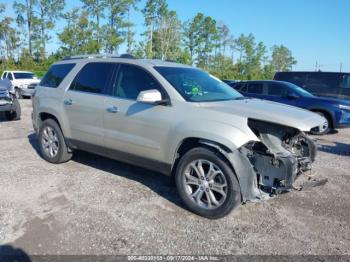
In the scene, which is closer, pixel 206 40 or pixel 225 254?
pixel 225 254

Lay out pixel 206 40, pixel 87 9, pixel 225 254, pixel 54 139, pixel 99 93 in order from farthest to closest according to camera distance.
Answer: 1. pixel 206 40
2. pixel 87 9
3. pixel 54 139
4. pixel 99 93
5. pixel 225 254

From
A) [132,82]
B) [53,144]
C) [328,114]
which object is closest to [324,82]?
[328,114]

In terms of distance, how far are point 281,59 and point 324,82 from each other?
58277 mm

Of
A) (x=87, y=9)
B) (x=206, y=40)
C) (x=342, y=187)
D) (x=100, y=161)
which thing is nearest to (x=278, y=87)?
(x=342, y=187)

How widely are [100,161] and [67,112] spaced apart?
1.17m

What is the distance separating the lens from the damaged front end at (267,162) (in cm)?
355

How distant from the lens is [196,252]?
3.17 m

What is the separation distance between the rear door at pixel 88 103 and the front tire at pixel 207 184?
5.26ft

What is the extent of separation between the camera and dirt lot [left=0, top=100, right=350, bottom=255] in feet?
10.7

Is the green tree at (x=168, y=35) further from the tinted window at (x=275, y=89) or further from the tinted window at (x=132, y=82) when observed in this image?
the tinted window at (x=132, y=82)

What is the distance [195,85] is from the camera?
4508mm

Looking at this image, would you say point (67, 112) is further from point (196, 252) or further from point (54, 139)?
point (196, 252)

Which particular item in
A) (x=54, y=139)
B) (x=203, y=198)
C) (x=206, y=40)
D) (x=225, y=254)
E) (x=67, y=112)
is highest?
(x=206, y=40)

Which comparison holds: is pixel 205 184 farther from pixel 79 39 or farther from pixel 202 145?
pixel 79 39
